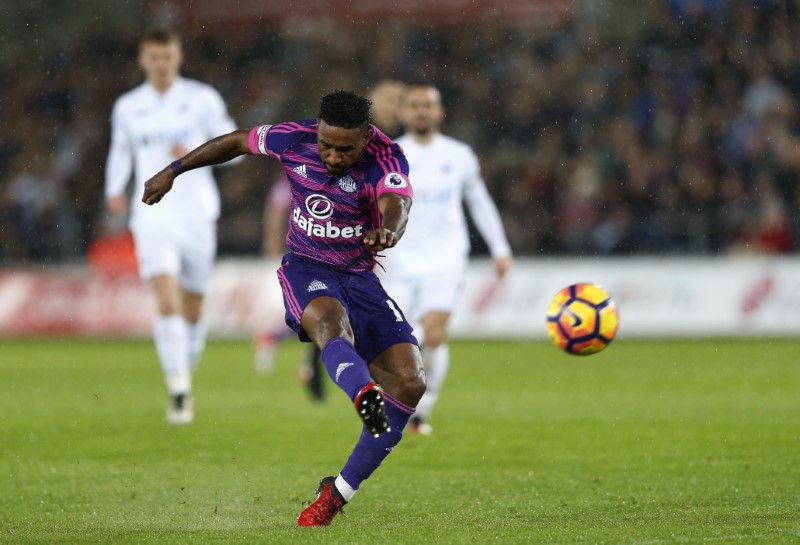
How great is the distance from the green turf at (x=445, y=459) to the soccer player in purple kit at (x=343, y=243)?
15.8 inches

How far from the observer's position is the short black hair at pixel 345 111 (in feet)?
19.1

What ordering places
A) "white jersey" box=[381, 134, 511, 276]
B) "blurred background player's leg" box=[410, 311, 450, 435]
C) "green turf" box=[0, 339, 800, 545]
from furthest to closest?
"white jersey" box=[381, 134, 511, 276] < "blurred background player's leg" box=[410, 311, 450, 435] < "green turf" box=[0, 339, 800, 545]

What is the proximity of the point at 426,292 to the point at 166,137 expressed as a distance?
8.06 feet

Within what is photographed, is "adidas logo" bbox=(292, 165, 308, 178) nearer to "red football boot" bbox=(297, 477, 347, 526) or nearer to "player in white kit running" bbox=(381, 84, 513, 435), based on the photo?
"red football boot" bbox=(297, 477, 347, 526)

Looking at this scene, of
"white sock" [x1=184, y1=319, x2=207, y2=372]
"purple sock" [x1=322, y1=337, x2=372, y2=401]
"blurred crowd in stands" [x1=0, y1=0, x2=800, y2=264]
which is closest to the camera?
"purple sock" [x1=322, y1=337, x2=372, y2=401]

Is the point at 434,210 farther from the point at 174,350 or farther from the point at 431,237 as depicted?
the point at 174,350

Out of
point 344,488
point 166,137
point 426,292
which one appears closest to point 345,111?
point 344,488

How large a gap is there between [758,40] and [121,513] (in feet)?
53.0

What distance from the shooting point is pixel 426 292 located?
32.6 feet

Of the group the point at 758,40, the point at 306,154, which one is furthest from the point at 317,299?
the point at 758,40

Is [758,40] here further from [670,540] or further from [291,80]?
[670,540]

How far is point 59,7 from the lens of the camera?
2448 centimetres

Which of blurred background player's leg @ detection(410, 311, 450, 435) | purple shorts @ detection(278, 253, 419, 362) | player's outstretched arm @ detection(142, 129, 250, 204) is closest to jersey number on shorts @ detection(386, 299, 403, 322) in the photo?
purple shorts @ detection(278, 253, 419, 362)

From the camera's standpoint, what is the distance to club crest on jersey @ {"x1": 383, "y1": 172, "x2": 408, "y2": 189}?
19.6 ft
